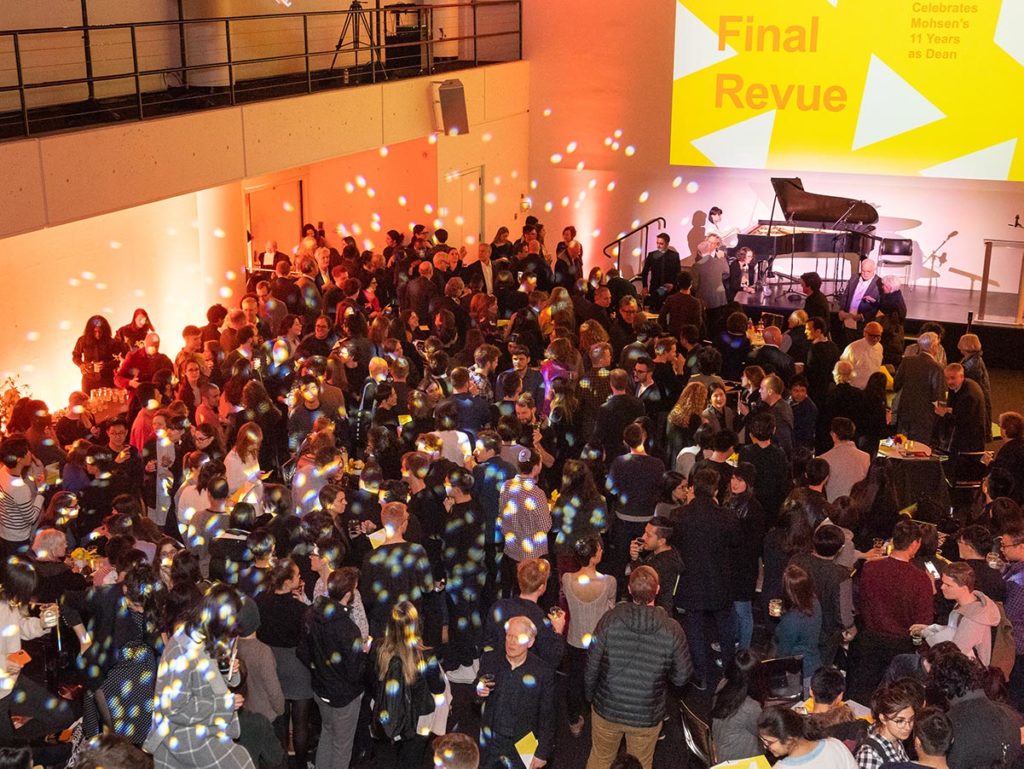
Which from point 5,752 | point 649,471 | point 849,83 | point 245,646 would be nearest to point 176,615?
point 245,646

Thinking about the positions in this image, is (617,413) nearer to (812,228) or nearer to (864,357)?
(864,357)

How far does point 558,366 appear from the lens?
8.22m

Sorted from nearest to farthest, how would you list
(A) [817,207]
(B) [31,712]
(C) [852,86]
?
(B) [31,712] → (A) [817,207] → (C) [852,86]

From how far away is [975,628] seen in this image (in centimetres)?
Answer: 508

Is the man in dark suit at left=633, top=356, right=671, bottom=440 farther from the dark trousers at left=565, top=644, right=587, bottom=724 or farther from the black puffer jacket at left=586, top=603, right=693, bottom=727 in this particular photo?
the black puffer jacket at left=586, top=603, right=693, bottom=727

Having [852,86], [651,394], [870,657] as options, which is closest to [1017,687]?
[870,657]

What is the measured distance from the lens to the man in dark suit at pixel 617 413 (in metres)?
7.38

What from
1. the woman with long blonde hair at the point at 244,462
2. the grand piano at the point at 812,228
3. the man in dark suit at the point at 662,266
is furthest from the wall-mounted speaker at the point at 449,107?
the woman with long blonde hair at the point at 244,462

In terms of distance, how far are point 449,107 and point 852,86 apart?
204 inches

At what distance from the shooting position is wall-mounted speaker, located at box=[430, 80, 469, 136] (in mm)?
13008

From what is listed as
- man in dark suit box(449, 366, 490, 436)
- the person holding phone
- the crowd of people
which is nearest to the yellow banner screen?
the crowd of people

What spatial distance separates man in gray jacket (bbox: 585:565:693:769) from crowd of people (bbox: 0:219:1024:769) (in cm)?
1

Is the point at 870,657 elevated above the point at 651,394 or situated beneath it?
situated beneath

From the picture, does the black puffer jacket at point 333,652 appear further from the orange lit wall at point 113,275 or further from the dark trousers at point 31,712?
the orange lit wall at point 113,275
